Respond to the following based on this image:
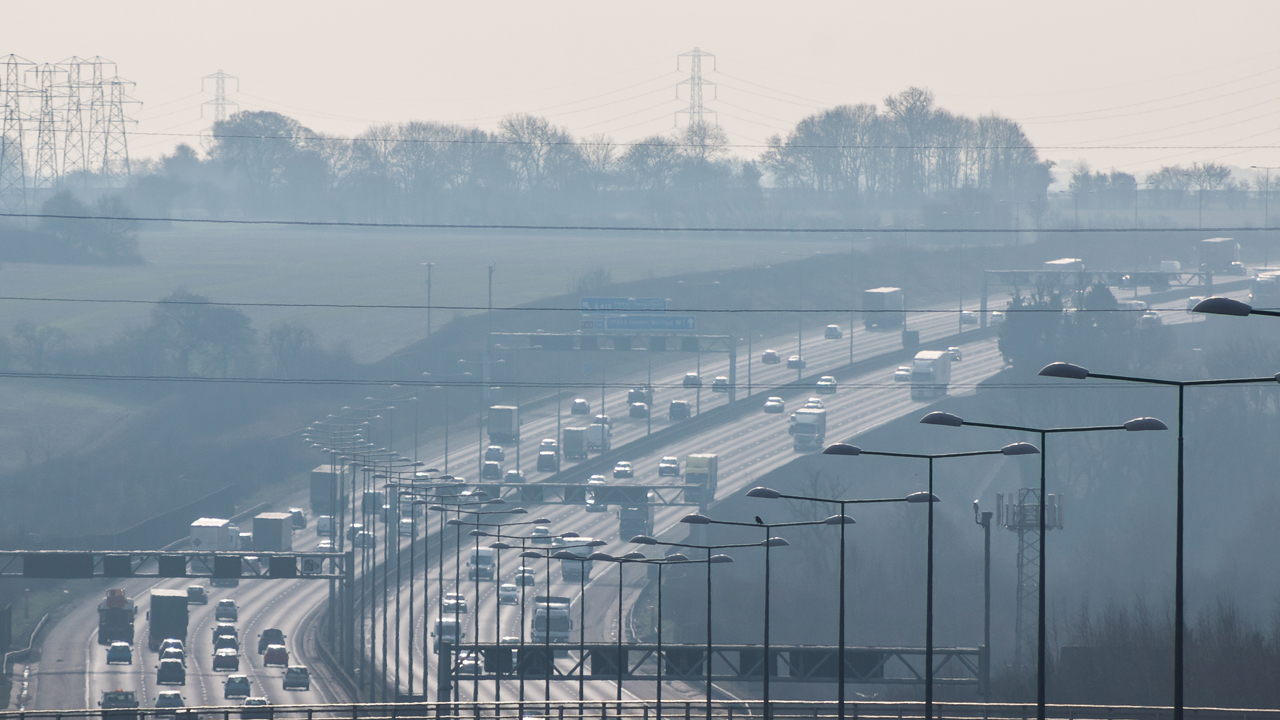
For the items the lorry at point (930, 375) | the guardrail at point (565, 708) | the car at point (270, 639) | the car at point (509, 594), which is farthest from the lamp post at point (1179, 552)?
the lorry at point (930, 375)

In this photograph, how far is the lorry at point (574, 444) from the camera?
376 feet

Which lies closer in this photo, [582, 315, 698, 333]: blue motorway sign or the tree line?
[582, 315, 698, 333]: blue motorway sign

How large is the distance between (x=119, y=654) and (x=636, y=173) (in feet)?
404

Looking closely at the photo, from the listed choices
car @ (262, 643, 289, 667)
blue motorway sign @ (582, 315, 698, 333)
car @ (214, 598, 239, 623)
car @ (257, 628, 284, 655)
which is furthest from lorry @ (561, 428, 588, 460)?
car @ (262, 643, 289, 667)

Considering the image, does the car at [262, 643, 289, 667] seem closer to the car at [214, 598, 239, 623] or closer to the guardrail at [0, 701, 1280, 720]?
the car at [214, 598, 239, 623]

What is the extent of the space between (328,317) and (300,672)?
237 ft

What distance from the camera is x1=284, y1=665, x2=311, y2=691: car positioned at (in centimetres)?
7238

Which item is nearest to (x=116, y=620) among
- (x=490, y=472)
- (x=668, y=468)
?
(x=490, y=472)

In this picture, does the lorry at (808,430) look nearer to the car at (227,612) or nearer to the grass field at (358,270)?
the grass field at (358,270)

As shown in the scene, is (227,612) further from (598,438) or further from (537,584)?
(598,438)

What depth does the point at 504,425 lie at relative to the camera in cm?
11956

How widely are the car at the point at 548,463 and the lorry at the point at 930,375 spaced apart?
103 ft

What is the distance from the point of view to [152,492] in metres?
109

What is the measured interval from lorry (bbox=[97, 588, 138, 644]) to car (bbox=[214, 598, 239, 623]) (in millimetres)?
6802
